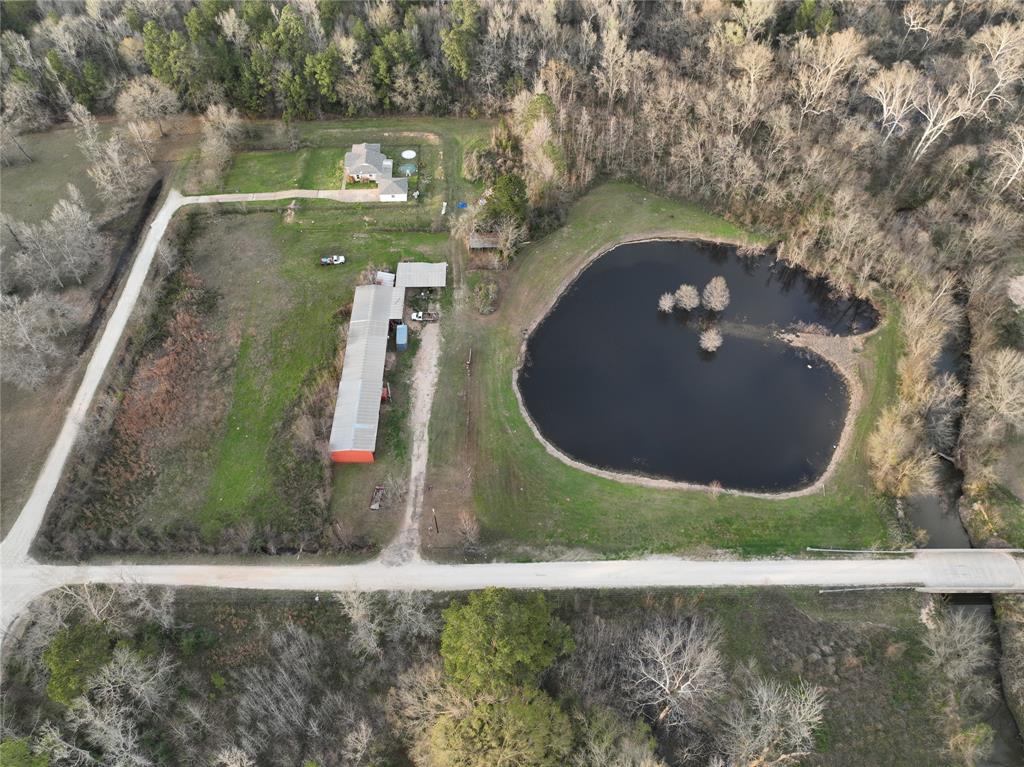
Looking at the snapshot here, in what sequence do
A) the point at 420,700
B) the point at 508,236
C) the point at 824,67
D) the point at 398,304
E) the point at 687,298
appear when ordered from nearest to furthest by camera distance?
the point at 420,700 → the point at 398,304 → the point at 687,298 → the point at 508,236 → the point at 824,67

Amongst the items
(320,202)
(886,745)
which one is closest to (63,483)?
(320,202)

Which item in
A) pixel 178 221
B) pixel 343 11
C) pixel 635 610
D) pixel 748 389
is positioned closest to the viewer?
pixel 635 610

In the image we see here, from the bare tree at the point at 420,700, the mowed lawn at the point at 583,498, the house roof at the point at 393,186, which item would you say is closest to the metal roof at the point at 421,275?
the mowed lawn at the point at 583,498

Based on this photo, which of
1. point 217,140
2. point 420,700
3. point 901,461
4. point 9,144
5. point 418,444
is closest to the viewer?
point 420,700

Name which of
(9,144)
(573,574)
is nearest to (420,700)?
(573,574)

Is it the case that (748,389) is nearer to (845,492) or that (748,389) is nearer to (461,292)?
(845,492)

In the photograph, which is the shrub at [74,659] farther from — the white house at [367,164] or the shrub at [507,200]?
the white house at [367,164]

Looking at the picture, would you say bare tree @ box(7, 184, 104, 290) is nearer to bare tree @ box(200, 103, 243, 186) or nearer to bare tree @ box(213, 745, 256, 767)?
bare tree @ box(200, 103, 243, 186)

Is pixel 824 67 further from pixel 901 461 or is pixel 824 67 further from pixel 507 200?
pixel 901 461
